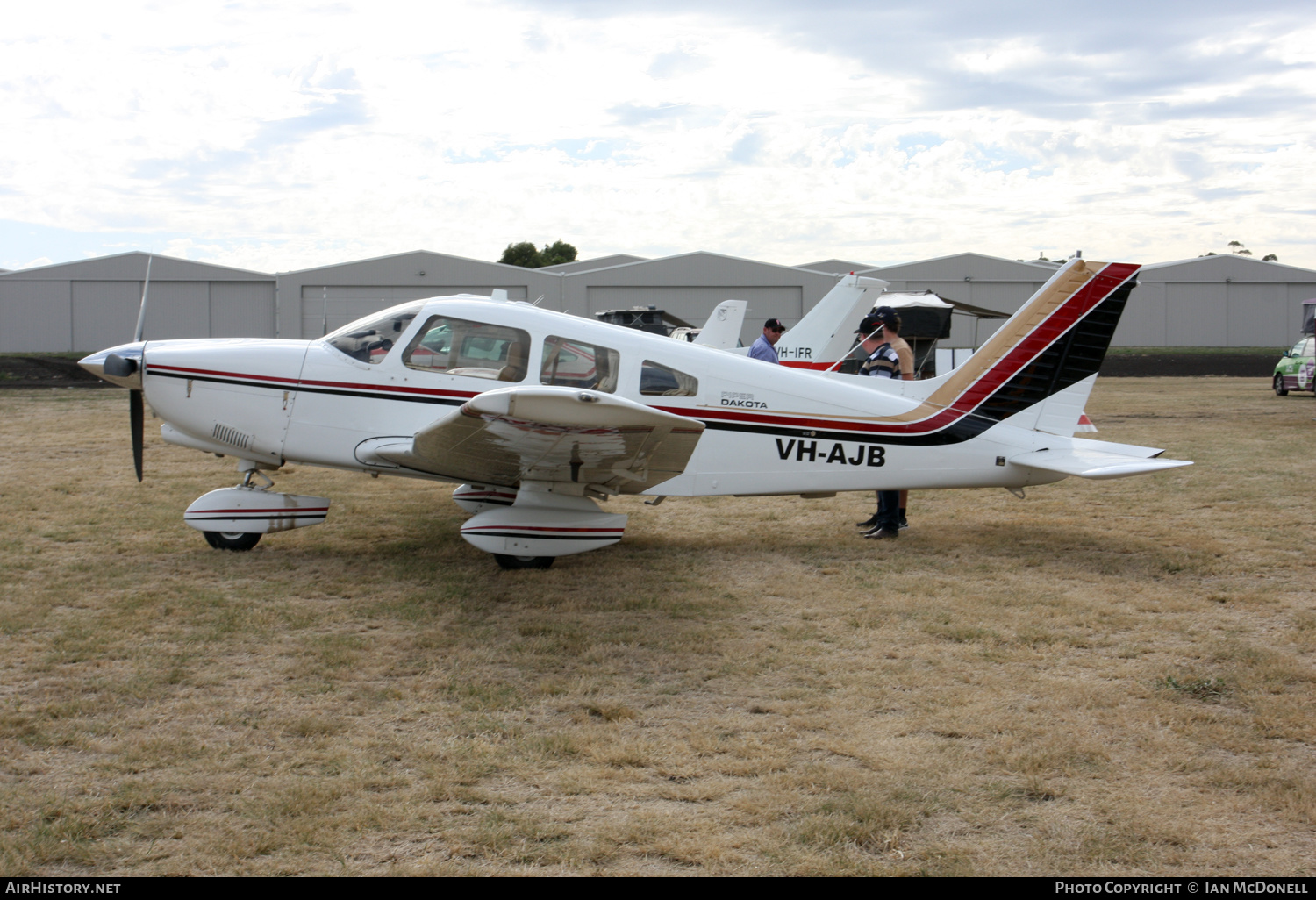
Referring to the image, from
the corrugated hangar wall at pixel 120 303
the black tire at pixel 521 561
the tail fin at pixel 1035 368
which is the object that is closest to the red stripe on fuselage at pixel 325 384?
the black tire at pixel 521 561

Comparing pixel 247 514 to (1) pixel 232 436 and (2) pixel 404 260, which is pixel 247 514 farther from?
(2) pixel 404 260

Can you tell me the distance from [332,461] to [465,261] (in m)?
34.8

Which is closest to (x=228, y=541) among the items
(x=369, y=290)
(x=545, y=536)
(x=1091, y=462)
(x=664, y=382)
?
(x=545, y=536)

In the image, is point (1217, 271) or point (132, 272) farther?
point (1217, 271)

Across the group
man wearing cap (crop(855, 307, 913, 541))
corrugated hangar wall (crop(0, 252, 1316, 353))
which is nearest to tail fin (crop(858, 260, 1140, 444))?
man wearing cap (crop(855, 307, 913, 541))

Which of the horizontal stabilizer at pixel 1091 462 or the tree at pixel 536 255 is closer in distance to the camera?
the horizontal stabilizer at pixel 1091 462

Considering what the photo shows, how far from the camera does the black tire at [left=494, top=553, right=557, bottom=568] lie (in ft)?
21.8

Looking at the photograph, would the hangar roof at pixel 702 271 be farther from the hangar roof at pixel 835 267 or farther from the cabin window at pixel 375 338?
the cabin window at pixel 375 338

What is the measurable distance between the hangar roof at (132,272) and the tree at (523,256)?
Answer: 4328 centimetres

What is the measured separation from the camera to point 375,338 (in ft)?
22.6

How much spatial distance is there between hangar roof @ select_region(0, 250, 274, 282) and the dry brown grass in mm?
34494

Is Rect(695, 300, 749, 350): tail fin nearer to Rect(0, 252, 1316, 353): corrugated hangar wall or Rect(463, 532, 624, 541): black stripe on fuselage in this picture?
Rect(463, 532, 624, 541): black stripe on fuselage

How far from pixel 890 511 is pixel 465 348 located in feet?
12.7

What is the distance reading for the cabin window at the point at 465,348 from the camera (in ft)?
21.9
